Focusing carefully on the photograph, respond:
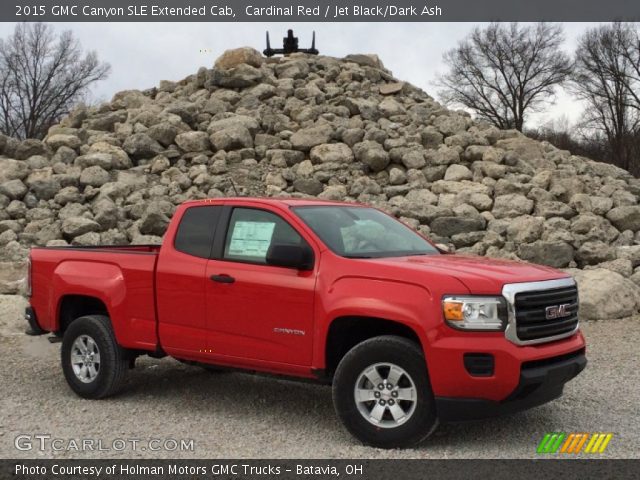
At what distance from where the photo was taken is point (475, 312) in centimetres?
512

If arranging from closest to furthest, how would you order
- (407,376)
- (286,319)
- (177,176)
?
(407,376), (286,319), (177,176)

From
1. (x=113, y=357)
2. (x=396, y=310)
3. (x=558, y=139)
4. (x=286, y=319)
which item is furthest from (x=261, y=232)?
(x=558, y=139)

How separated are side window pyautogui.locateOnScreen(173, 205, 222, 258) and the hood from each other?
1654 millimetres

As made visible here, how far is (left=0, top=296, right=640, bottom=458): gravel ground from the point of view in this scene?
543 cm

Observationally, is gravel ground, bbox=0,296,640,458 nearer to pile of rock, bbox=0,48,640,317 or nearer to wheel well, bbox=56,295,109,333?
wheel well, bbox=56,295,109,333

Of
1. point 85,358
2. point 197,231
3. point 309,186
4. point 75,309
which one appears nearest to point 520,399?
point 197,231

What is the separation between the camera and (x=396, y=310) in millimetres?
5289

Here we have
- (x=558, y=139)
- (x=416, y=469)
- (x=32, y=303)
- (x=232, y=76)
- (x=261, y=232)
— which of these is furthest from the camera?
(x=558, y=139)

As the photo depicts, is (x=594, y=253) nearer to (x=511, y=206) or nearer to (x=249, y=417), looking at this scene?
(x=511, y=206)

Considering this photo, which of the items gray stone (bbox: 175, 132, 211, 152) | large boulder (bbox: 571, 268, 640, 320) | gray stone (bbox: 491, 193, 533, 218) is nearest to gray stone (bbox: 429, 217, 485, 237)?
gray stone (bbox: 491, 193, 533, 218)

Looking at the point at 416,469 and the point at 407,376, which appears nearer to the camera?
the point at 416,469

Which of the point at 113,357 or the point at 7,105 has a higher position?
the point at 7,105

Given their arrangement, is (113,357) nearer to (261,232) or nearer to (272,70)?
(261,232)

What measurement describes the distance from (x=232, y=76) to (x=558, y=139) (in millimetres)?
24335
